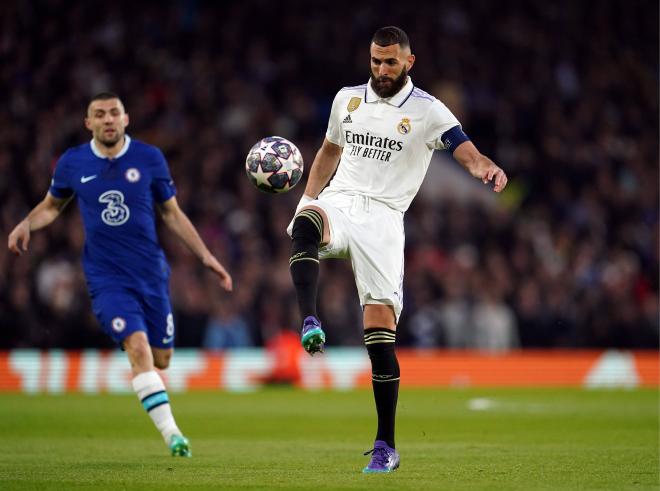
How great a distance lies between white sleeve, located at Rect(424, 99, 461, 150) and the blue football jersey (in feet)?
8.44

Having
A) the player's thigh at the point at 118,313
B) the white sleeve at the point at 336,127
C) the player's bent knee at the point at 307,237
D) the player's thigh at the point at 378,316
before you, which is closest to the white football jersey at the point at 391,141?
the white sleeve at the point at 336,127

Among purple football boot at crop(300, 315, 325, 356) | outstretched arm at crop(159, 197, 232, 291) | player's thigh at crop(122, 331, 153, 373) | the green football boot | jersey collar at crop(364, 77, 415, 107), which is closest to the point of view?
purple football boot at crop(300, 315, 325, 356)

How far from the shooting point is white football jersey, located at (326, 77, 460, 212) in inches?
320

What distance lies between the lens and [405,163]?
8195 mm

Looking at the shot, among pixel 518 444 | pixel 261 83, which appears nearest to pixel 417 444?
pixel 518 444

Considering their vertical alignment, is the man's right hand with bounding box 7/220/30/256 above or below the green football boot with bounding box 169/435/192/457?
above

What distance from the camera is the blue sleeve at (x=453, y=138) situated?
7.96 meters

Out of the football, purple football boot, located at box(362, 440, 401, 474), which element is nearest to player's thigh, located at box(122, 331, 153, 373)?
the football

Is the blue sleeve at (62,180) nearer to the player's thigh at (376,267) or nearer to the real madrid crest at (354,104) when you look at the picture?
the real madrid crest at (354,104)

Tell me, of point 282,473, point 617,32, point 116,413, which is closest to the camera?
point 282,473

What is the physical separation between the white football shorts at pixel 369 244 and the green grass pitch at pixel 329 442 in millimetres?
1205

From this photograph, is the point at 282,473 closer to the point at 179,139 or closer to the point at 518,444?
the point at 518,444

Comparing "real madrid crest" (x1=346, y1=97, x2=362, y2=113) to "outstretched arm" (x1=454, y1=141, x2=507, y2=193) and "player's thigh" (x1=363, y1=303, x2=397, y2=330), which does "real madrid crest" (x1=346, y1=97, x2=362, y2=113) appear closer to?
"outstretched arm" (x1=454, y1=141, x2=507, y2=193)

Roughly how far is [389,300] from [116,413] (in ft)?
23.0
